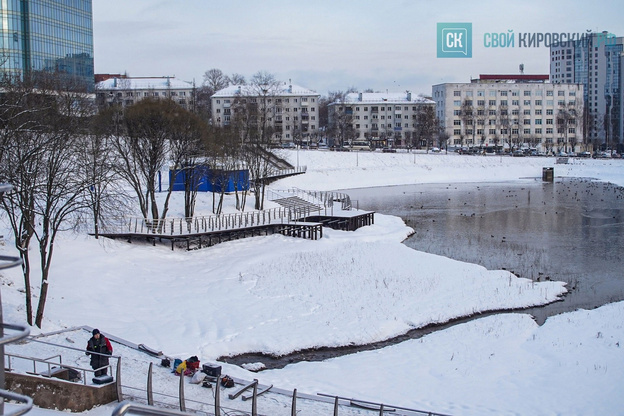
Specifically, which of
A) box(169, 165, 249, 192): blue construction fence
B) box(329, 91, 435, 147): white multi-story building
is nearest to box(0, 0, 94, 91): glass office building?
box(169, 165, 249, 192): blue construction fence

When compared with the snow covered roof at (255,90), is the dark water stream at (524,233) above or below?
below

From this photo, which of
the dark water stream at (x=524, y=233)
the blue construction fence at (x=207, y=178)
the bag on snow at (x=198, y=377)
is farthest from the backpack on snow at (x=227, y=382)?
the blue construction fence at (x=207, y=178)

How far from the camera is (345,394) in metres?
15.9

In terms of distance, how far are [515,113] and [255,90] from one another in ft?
179

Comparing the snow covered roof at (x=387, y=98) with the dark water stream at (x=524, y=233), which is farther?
the snow covered roof at (x=387, y=98)

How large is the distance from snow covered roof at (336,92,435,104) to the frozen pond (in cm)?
6049

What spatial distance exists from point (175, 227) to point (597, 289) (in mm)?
22572

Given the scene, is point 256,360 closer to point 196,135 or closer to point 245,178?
point 196,135

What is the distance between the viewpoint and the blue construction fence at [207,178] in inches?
1585

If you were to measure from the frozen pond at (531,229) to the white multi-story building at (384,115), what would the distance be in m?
57.6

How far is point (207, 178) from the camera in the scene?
48.4 meters

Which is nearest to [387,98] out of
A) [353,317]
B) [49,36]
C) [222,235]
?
[49,36]

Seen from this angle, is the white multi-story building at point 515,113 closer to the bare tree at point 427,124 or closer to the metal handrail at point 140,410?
the bare tree at point 427,124

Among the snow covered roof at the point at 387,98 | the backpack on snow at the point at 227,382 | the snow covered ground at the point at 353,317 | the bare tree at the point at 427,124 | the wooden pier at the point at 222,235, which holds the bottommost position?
the snow covered ground at the point at 353,317
